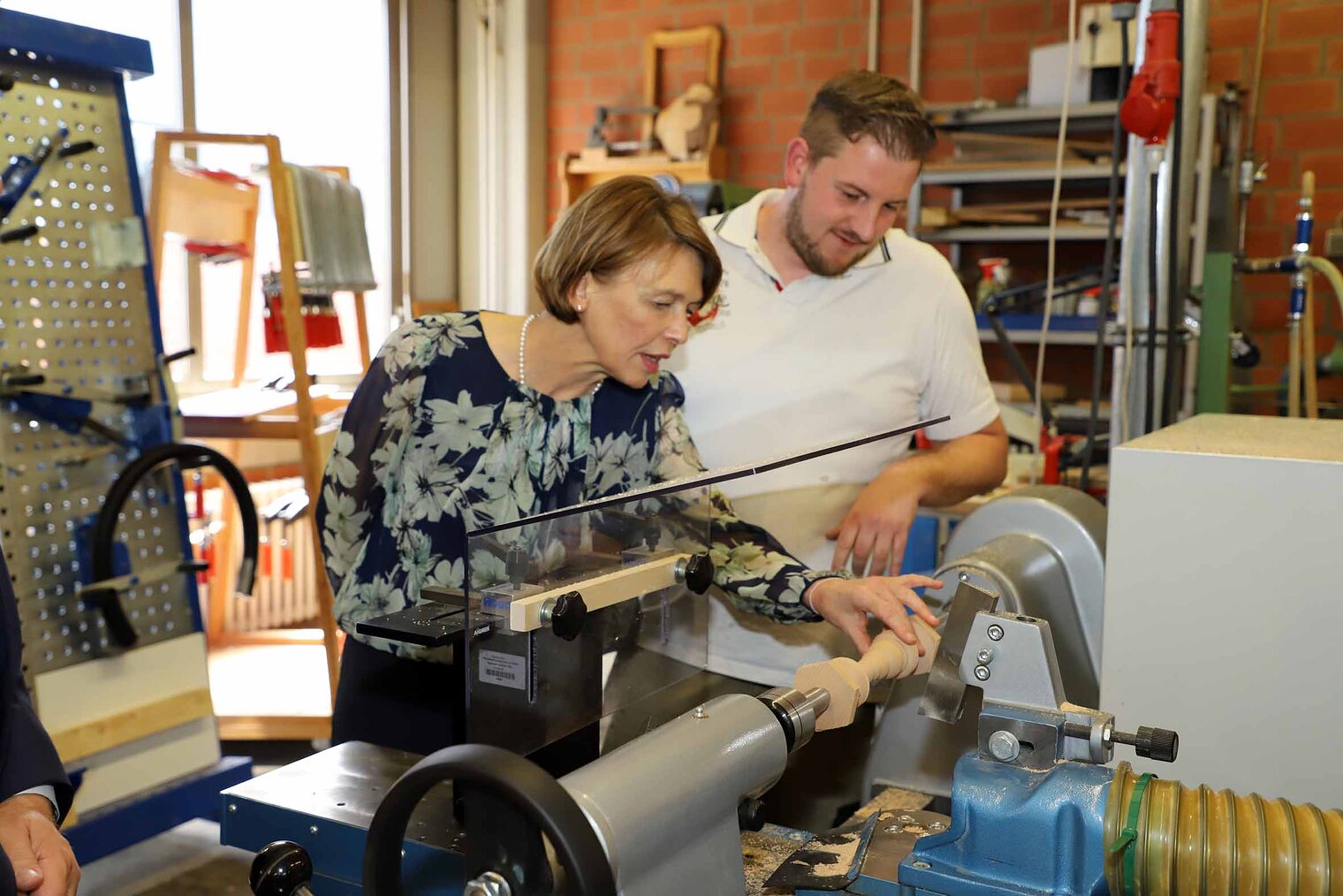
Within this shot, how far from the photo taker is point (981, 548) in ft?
3.91

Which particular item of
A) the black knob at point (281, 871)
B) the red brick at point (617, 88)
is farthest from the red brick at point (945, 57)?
the black knob at point (281, 871)

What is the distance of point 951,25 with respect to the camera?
402cm

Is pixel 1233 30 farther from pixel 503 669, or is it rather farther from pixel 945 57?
pixel 503 669

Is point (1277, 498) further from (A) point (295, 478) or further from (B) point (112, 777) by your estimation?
(A) point (295, 478)

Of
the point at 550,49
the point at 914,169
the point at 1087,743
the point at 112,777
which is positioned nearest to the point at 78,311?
the point at 112,777

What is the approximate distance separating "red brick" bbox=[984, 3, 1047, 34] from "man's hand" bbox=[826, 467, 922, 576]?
2.80 m

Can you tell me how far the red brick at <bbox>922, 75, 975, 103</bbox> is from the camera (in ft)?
13.2

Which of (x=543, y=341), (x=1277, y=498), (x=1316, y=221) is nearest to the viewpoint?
(x=1277, y=498)

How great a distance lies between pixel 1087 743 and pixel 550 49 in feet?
15.1

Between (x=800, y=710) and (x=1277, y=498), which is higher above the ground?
(x=1277, y=498)

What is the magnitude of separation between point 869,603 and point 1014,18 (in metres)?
3.27

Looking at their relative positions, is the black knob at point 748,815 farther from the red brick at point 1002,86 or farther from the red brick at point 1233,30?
the red brick at point 1002,86

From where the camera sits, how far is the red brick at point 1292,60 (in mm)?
3416

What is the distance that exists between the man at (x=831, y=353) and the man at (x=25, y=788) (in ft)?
2.78
